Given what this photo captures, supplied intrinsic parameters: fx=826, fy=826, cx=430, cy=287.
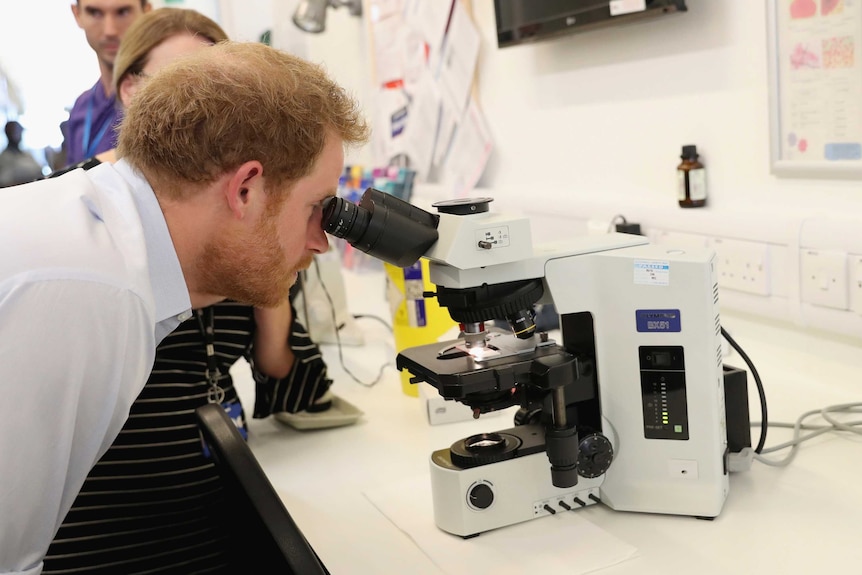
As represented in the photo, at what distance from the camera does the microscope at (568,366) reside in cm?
103

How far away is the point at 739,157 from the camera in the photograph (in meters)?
1.66

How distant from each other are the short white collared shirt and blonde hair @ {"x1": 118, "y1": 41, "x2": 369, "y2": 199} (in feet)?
0.28

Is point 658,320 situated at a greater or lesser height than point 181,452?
greater

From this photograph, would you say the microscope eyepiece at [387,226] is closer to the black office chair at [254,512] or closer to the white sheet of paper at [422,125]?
the black office chair at [254,512]

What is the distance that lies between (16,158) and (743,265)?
3.72 m

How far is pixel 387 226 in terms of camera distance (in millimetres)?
1012

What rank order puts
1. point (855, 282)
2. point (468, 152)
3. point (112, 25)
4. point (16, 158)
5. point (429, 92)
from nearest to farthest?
point (855, 282)
point (112, 25)
point (468, 152)
point (429, 92)
point (16, 158)

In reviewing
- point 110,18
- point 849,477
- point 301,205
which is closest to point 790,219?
point 849,477

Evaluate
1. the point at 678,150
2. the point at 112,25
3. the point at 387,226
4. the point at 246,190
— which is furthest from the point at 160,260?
the point at 112,25

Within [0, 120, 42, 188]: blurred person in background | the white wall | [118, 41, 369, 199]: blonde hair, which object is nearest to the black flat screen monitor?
the white wall

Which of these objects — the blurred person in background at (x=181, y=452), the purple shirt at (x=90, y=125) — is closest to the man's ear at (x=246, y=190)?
the blurred person in background at (x=181, y=452)

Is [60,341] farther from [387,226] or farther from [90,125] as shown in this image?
[90,125]

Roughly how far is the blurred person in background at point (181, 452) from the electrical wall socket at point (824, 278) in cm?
89

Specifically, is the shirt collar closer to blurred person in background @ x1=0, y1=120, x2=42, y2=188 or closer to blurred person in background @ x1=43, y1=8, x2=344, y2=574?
blurred person in background @ x1=43, y1=8, x2=344, y2=574
